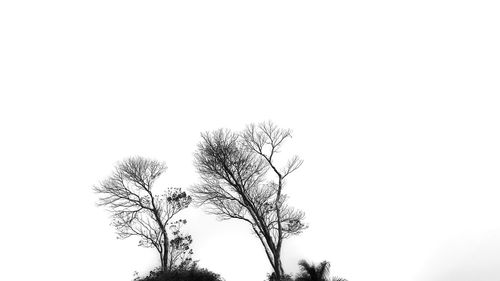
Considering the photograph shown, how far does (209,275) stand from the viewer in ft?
64.9

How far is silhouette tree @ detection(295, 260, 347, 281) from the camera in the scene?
19781mm

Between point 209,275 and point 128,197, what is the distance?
7.95m

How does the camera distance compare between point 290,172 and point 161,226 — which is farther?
point 161,226

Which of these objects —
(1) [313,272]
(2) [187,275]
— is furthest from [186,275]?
(1) [313,272]

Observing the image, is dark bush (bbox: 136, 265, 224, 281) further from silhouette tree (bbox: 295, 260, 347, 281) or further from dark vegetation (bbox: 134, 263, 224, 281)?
silhouette tree (bbox: 295, 260, 347, 281)

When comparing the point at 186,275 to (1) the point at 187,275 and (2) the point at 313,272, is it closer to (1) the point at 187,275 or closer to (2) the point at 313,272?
(1) the point at 187,275

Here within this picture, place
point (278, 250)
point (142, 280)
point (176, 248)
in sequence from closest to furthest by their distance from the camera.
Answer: point (278, 250), point (142, 280), point (176, 248)

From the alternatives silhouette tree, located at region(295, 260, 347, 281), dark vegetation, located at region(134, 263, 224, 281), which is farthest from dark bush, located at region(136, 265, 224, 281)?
silhouette tree, located at region(295, 260, 347, 281)

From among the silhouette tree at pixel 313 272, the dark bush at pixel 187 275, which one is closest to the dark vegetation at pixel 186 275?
the dark bush at pixel 187 275

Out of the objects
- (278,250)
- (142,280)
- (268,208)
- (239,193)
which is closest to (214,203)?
(239,193)

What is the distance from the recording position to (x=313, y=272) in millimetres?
19953

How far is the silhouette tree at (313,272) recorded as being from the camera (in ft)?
64.9

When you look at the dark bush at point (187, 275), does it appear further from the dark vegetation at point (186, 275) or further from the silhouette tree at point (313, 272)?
the silhouette tree at point (313, 272)

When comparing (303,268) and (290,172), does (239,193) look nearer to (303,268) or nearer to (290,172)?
(290,172)
